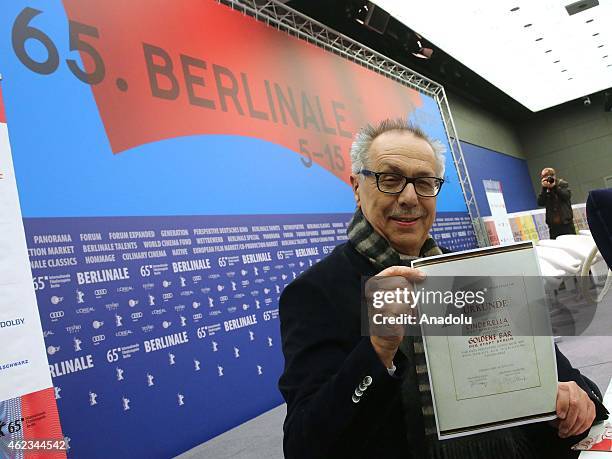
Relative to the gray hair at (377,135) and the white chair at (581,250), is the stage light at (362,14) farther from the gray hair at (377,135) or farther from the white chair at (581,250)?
the gray hair at (377,135)

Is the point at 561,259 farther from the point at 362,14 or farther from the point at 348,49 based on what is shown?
the point at 362,14

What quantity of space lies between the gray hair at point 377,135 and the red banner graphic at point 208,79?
2514 millimetres

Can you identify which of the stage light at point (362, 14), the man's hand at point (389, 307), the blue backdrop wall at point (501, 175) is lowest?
the man's hand at point (389, 307)

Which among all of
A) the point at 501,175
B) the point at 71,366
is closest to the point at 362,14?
the point at 71,366

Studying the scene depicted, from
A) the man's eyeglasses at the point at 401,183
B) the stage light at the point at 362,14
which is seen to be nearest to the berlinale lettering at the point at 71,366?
the man's eyeglasses at the point at 401,183

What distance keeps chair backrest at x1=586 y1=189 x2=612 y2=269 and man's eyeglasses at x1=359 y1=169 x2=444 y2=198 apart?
1.10 ft

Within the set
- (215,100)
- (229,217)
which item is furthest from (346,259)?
(215,100)

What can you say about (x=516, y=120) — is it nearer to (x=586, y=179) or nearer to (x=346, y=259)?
(x=586, y=179)

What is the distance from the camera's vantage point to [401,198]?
3.62 ft

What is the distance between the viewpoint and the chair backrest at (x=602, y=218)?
2.78 feet

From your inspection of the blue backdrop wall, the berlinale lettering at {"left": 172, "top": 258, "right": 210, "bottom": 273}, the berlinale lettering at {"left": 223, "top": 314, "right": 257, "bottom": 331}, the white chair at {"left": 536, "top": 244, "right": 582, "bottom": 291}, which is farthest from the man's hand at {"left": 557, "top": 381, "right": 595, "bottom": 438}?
the blue backdrop wall

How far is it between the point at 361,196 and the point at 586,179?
1552cm

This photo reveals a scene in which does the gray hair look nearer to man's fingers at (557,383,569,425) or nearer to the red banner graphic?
man's fingers at (557,383,569,425)

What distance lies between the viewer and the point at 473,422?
0.70 m
